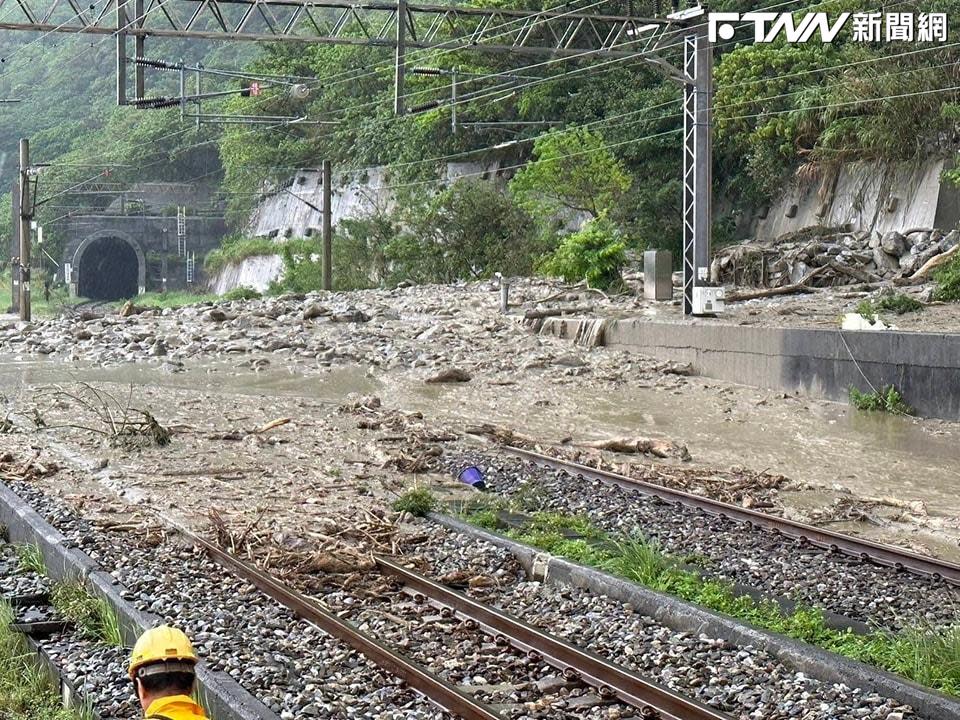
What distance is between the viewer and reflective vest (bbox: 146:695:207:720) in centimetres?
412

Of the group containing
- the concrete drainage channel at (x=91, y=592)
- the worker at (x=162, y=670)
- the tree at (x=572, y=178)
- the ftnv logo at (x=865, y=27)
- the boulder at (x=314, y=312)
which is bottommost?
the concrete drainage channel at (x=91, y=592)

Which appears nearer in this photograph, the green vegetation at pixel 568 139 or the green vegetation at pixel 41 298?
the green vegetation at pixel 568 139

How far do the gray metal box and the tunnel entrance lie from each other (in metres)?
61.5

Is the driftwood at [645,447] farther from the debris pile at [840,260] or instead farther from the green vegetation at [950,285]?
the debris pile at [840,260]

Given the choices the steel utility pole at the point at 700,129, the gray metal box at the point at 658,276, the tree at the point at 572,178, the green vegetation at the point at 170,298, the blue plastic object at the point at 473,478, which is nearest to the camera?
the blue plastic object at the point at 473,478

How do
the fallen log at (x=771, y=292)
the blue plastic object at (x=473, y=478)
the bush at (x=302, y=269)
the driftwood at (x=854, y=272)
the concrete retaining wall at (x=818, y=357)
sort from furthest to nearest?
the bush at (x=302, y=269) < the driftwood at (x=854, y=272) < the fallen log at (x=771, y=292) < the concrete retaining wall at (x=818, y=357) < the blue plastic object at (x=473, y=478)

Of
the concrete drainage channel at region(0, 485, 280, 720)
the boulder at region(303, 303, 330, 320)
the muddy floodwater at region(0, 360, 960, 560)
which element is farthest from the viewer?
the boulder at region(303, 303, 330, 320)

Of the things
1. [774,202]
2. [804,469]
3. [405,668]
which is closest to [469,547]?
[405,668]

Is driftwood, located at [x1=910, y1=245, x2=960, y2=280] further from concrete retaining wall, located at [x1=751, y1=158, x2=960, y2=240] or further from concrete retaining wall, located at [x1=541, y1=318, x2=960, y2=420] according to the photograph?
concrete retaining wall, located at [x1=541, y1=318, x2=960, y2=420]

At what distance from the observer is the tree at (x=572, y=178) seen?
148ft

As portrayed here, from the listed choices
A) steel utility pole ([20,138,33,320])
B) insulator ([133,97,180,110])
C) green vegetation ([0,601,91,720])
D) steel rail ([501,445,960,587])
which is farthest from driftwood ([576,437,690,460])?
steel utility pole ([20,138,33,320])

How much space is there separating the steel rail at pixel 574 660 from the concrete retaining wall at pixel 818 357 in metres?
12.4

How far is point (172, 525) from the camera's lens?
1127 cm

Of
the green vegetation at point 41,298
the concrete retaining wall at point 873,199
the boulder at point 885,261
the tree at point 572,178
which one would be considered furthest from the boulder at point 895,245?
the green vegetation at point 41,298
